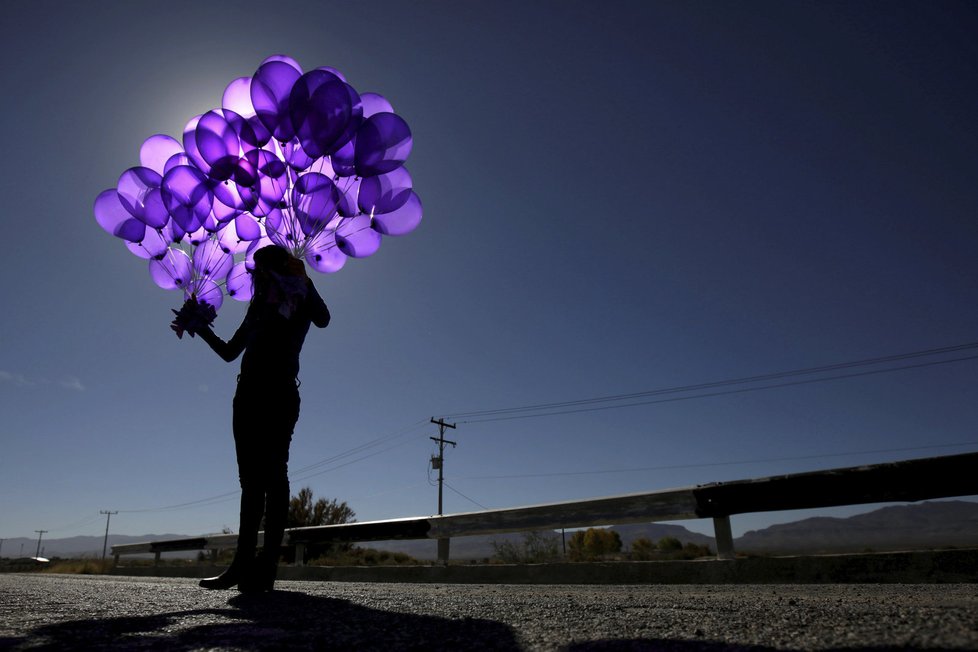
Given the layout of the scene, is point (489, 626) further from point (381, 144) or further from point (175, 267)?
point (175, 267)

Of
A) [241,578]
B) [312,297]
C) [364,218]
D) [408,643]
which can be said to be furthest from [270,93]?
[408,643]

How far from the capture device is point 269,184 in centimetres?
458

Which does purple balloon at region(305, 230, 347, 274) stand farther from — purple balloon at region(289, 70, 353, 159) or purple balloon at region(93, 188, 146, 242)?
purple balloon at region(93, 188, 146, 242)

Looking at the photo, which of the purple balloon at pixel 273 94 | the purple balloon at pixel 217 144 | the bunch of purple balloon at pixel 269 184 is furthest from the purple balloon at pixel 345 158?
the purple balloon at pixel 217 144

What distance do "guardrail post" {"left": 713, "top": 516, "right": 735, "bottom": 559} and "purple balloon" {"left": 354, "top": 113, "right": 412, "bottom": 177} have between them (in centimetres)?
352

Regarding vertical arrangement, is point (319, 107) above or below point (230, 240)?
above

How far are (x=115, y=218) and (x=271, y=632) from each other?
457 cm

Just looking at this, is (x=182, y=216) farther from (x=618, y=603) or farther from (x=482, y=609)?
(x=618, y=603)

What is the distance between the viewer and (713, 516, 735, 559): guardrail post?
380 cm

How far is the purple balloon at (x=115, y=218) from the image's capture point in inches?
188

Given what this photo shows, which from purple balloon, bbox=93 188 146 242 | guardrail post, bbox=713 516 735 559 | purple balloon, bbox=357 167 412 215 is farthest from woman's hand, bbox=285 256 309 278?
guardrail post, bbox=713 516 735 559

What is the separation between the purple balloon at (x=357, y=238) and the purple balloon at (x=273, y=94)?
34.7 inches

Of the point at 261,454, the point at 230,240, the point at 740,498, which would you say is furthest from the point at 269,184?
the point at 740,498

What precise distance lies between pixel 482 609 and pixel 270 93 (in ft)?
12.9
